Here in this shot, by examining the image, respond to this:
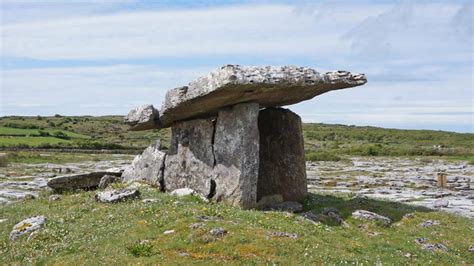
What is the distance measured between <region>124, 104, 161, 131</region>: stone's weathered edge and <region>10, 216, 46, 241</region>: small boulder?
9.29 metres

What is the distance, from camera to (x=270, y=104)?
84.5ft

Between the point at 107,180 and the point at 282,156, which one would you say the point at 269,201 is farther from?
the point at 107,180

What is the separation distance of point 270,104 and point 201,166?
4137 millimetres

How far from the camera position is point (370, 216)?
2133 cm

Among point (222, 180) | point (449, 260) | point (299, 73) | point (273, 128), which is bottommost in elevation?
point (449, 260)

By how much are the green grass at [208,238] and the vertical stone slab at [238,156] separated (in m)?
1.34

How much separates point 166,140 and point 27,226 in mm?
72945

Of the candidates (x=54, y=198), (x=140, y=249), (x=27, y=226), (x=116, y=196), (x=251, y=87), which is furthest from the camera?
(x=54, y=198)

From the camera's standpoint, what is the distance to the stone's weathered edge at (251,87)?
20.5 m

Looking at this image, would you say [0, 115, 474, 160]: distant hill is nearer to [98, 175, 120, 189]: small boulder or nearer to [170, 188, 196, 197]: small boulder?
[98, 175, 120, 189]: small boulder

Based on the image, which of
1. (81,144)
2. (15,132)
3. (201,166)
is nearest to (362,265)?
(201,166)

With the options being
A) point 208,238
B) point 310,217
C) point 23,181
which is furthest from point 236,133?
point 23,181

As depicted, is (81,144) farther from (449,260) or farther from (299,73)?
(449,260)

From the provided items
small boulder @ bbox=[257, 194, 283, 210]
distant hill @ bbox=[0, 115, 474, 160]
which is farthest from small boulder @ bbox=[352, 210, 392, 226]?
distant hill @ bbox=[0, 115, 474, 160]
